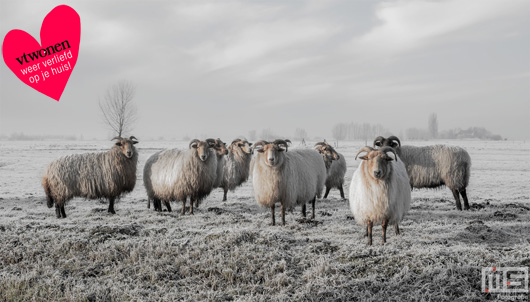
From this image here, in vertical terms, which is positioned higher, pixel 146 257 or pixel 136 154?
pixel 136 154

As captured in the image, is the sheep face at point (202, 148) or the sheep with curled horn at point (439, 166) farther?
the sheep with curled horn at point (439, 166)

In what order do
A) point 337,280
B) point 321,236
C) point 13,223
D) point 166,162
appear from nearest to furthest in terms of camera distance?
point 337,280
point 321,236
point 13,223
point 166,162

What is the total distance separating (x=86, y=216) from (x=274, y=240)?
22.1ft

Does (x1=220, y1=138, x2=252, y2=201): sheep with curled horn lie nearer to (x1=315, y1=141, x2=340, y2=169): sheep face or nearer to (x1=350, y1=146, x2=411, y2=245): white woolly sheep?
(x1=315, y1=141, x2=340, y2=169): sheep face

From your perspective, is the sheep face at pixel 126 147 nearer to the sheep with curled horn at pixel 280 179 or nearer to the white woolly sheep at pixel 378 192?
the sheep with curled horn at pixel 280 179

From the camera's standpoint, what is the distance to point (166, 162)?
12469 mm

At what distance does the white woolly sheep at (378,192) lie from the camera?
7.55m

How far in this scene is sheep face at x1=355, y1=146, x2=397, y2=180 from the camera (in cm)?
742

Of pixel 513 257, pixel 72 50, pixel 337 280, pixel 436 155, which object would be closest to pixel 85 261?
pixel 337 280

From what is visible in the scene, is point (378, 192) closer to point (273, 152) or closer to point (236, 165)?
point (273, 152)

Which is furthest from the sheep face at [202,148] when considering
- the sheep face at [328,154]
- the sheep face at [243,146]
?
the sheep face at [328,154]

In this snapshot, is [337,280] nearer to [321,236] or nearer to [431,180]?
[321,236]

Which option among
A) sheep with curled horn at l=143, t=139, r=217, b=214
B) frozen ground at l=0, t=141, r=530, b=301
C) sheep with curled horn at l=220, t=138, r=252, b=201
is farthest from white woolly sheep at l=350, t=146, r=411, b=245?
sheep with curled horn at l=220, t=138, r=252, b=201

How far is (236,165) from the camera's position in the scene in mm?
15977
